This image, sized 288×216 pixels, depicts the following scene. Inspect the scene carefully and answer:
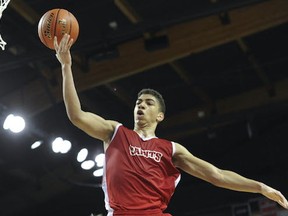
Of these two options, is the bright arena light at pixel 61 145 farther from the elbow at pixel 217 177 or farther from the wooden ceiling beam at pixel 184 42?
the elbow at pixel 217 177

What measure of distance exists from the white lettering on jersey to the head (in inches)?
10.5

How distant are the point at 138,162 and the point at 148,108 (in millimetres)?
468

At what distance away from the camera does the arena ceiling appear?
798cm

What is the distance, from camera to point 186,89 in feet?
34.1

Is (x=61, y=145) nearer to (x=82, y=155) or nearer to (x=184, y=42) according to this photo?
(x=82, y=155)

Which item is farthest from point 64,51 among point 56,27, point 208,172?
point 208,172

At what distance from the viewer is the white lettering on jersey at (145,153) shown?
3750 millimetres

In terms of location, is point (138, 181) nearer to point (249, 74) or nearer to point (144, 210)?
point (144, 210)

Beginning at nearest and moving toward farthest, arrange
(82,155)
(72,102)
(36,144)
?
(72,102), (36,144), (82,155)

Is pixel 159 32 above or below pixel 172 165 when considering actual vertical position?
above

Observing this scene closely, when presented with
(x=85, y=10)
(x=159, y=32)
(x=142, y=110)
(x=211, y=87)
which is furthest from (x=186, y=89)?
(x=142, y=110)

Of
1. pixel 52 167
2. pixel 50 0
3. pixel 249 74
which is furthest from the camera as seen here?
pixel 52 167

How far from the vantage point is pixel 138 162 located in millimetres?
3734

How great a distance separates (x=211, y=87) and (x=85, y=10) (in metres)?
3.27
